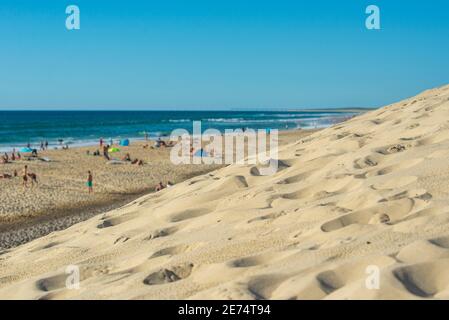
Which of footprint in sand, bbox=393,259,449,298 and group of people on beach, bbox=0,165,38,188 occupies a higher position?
footprint in sand, bbox=393,259,449,298

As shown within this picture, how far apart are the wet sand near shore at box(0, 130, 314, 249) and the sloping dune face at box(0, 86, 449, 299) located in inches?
300

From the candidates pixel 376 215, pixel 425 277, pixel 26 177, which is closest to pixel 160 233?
pixel 376 215

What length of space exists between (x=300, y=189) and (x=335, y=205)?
895mm

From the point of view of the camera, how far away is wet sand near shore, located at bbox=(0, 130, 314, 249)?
50.6ft

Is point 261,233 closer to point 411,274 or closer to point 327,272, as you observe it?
point 327,272

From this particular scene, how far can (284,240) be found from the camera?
389 cm

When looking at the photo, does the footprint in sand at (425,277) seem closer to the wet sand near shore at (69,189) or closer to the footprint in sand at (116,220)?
the footprint in sand at (116,220)

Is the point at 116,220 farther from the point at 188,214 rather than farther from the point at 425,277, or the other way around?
the point at 425,277

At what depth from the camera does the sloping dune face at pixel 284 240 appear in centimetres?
308

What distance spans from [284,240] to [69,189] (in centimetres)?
1990

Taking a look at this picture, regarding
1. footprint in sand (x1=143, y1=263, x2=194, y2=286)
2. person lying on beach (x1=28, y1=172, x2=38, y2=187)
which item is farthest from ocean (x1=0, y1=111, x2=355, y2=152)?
footprint in sand (x1=143, y1=263, x2=194, y2=286)

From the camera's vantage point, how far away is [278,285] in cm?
313

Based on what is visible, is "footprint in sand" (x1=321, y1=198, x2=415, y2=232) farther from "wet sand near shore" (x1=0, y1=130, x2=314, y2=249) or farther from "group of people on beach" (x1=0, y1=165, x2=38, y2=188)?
"group of people on beach" (x1=0, y1=165, x2=38, y2=188)

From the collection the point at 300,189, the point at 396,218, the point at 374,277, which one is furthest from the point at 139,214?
the point at 374,277
